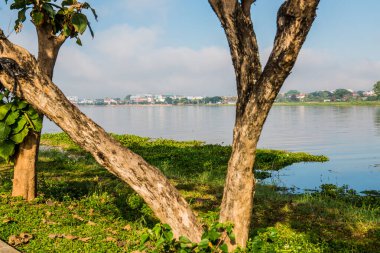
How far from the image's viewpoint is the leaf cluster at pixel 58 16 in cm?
834

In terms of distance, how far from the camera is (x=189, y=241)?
17.7 feet

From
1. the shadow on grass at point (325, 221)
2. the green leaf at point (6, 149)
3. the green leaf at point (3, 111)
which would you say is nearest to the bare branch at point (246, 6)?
the shadow on grass at point (325, 221)

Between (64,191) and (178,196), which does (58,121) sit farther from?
(64,191)

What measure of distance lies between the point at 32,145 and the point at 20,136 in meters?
0.50

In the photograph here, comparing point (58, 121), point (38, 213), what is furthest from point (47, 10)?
point (38, 213)

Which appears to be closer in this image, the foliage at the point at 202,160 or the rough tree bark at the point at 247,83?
the rough tree bark at the point at 247,83

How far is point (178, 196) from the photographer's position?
5723 millimetres

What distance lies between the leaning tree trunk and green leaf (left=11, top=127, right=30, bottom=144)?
0.93 feet

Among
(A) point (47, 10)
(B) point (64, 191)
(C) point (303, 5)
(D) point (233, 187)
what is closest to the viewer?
(C) point (303, 5)

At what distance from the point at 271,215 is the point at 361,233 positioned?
1.79 m

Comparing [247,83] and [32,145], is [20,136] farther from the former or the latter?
[247,83]

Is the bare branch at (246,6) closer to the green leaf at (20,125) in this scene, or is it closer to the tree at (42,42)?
the tree at (42,42)

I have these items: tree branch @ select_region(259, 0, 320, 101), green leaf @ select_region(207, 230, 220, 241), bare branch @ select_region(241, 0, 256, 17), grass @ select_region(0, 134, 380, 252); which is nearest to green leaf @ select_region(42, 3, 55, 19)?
grass @ select_region(0, 134, 380, 252)

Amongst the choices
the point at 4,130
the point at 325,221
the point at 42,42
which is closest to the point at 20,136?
the point at 4,130
